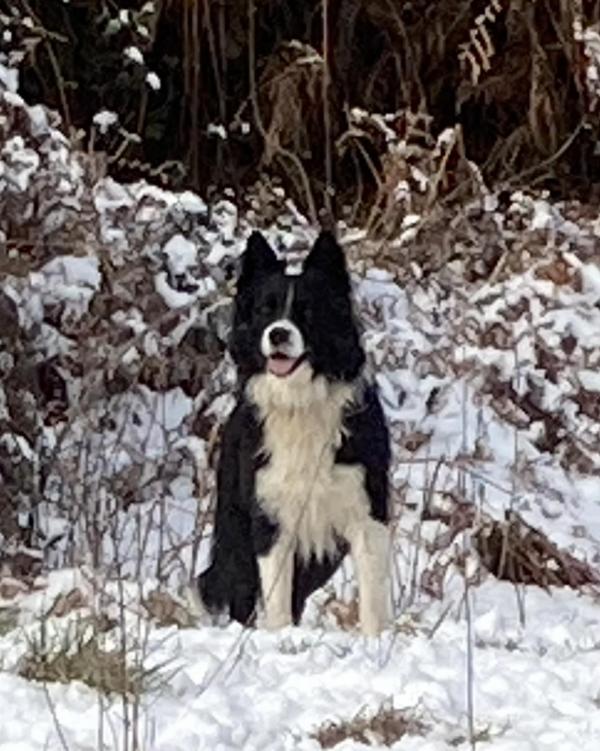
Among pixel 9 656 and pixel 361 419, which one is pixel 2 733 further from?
pixel 361 419

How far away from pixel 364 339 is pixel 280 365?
1540 millimetres

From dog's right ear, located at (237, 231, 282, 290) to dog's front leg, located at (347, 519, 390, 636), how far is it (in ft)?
2.70

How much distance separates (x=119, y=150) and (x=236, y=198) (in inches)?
44.7

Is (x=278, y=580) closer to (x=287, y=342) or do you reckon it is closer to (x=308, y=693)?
(x=287, y=342)

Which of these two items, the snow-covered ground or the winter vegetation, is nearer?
the snow-covered ground

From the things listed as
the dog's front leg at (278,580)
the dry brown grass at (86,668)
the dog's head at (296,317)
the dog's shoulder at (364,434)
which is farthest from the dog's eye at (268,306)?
the dry brown grass at (86,668)

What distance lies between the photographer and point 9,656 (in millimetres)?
4746

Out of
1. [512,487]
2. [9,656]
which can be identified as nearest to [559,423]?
[512,487]

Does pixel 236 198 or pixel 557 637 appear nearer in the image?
pixel 557 637

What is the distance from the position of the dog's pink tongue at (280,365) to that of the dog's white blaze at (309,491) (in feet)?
0.14

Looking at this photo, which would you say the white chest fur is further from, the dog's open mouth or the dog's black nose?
the dog's black nose

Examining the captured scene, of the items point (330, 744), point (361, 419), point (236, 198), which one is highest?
point (236, 198)

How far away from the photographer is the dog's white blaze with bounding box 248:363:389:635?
6.45 meters

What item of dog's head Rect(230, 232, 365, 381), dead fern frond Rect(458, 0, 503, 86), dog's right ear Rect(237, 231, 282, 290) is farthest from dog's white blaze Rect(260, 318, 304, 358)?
dead fern frond Rect(458, 0, 503, 86)
